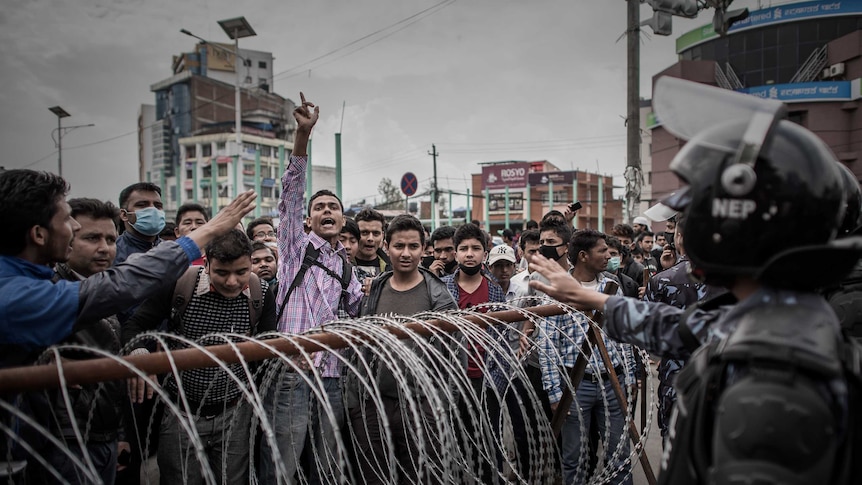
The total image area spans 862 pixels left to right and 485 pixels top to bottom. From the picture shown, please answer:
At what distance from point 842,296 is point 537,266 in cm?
168

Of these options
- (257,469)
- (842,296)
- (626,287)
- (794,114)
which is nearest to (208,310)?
(257,469)

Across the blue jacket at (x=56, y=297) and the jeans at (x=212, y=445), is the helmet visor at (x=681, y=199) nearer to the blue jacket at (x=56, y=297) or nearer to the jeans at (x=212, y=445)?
the blue jacket at (x=56, y=297)

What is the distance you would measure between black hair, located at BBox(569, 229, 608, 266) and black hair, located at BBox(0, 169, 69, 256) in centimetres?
321

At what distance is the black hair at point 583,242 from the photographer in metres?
3.93

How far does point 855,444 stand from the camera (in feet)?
3.85

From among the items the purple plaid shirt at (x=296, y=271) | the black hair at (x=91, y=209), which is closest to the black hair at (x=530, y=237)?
the purple plaid shirt at (x=296, y=271)

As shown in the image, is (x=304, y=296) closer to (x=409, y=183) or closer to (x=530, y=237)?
(x=530, y=237)

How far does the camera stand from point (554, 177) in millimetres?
50688

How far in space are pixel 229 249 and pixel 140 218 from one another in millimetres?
1375

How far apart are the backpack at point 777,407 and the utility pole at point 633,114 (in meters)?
10.1

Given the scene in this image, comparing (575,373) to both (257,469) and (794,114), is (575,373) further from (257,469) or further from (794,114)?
(794,114)

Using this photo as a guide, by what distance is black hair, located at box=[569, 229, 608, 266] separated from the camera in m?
3.93

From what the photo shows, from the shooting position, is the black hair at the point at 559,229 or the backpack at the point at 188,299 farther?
the black hair at the point at 559,229

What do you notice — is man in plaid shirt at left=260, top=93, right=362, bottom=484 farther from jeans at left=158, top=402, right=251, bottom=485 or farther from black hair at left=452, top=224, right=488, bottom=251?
black hair at left=452, top=224, right=488, bottom=251
